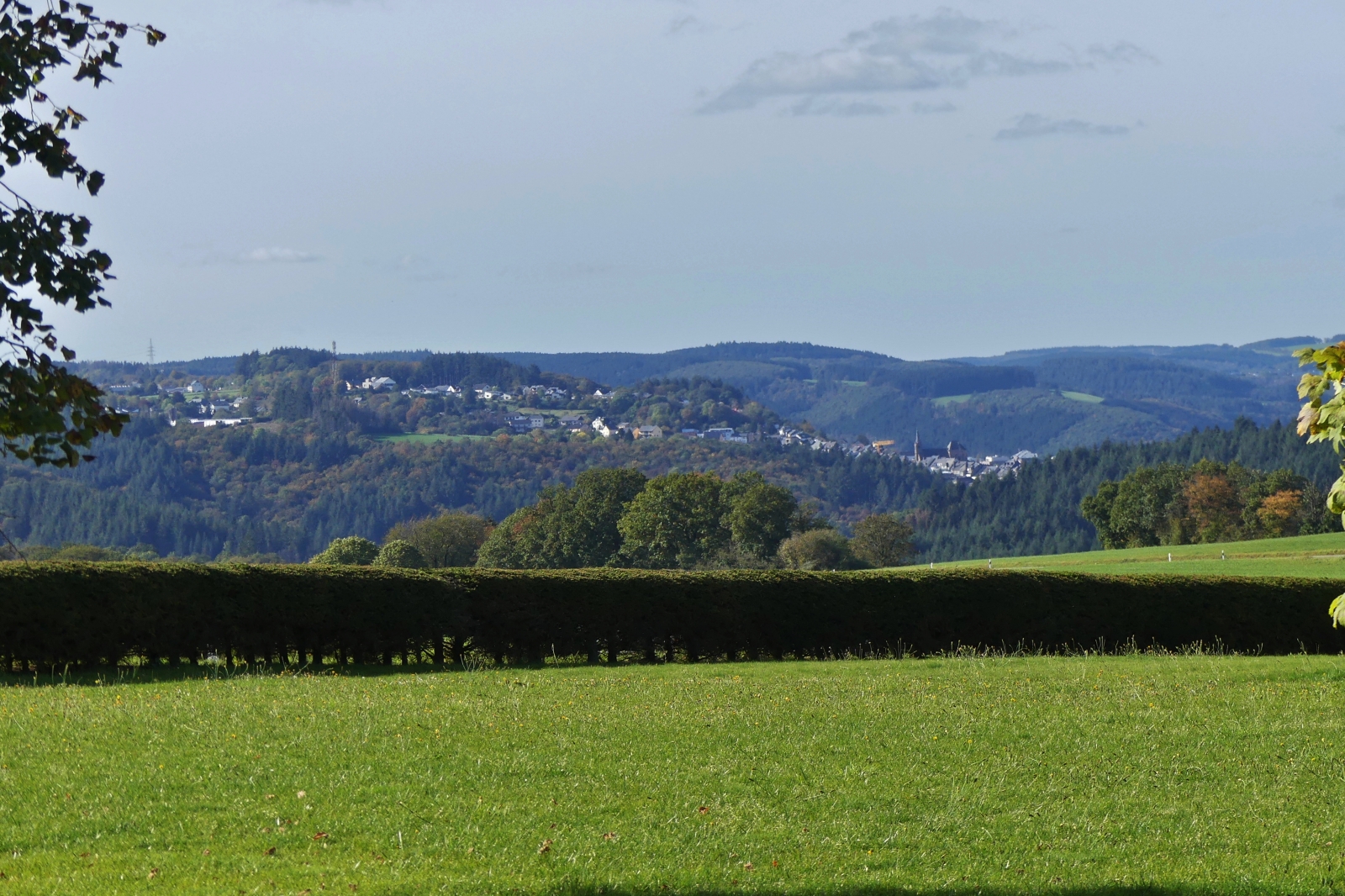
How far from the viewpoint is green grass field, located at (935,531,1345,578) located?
39.2 metres

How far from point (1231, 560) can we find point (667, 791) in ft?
135

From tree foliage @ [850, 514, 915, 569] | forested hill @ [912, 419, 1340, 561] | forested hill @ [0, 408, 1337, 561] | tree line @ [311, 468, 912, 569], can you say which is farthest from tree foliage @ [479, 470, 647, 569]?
forested hill @ [912, 419, 1340, 561]

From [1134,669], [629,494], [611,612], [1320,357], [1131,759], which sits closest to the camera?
[1320,357]

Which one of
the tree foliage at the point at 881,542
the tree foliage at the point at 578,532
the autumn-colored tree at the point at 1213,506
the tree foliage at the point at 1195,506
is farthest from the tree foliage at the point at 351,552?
the autumn-colored tree at the point at 1213,506

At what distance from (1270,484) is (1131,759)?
78.5 m

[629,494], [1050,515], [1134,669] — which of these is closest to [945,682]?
[1134,669]

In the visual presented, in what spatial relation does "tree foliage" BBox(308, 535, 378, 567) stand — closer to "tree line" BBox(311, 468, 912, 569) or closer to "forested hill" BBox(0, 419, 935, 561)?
"tree line" BBox(311, 468, 912, 569)

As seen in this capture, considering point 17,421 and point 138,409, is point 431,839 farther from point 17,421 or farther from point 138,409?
point 138,409

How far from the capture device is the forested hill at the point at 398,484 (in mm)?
130500

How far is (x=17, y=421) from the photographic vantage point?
5516 mm

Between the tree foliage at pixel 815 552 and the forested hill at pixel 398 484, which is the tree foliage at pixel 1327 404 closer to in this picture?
the tree foliage at pixel 815 552

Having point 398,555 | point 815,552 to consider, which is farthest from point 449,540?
point 815,552

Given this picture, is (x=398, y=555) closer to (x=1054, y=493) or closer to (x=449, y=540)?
(x=449, y=540)

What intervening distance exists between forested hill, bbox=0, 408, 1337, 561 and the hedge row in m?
104
